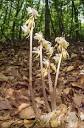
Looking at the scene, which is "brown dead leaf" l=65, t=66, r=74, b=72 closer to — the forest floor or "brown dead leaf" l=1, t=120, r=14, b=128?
the forest floor

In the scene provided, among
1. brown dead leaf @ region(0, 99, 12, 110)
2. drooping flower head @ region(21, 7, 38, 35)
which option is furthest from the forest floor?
drooping flower head @ region(21, 7, 38, 35)

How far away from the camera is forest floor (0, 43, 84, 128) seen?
10.7 feet

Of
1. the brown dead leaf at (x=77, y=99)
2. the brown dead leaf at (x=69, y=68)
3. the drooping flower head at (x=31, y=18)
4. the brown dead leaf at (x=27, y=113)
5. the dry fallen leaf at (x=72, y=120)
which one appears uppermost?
the drooping flower head at (x=31, y=18)

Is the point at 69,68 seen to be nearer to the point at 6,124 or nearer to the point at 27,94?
the point at 27,94

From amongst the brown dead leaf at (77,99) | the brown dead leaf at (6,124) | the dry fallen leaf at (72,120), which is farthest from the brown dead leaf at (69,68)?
the brown dead leaf at (6,124)

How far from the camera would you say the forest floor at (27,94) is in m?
3.25

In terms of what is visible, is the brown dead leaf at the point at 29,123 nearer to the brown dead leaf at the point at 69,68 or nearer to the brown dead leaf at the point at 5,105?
the brown dead leaf at the point at 5,105

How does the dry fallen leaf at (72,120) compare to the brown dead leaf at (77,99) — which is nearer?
the dry fallen leaf at (72,120)

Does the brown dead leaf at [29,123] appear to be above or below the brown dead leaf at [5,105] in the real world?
below

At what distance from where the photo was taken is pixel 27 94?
3771 mm

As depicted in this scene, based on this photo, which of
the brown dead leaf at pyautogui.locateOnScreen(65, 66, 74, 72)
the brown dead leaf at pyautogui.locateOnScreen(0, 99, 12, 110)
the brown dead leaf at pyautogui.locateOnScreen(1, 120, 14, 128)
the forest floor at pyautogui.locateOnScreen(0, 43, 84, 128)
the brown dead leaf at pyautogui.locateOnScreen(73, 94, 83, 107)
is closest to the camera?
the brown dead leaf at pyautogui.locateOnScreen(1, 120, 14, 128)

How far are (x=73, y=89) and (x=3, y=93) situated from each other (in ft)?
2.99

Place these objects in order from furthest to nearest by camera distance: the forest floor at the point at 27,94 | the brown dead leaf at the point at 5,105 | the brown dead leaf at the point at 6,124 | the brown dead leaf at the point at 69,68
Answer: the brown dead leaf at the point at 69,68
the brown dead leaf at the point at 5,105
the forest floor at the point at 27,94
the brown dead leaf at the point at 6,124

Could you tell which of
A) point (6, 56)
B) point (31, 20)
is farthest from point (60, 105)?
point (6, 56)
